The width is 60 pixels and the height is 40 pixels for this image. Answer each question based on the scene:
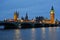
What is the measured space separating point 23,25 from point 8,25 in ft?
95.5

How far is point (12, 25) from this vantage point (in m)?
169

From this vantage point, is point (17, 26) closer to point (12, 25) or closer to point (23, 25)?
point (12, 25)

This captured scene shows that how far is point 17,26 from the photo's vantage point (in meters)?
172

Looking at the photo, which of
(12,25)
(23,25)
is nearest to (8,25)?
(12,25)

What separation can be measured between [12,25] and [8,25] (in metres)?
2.73

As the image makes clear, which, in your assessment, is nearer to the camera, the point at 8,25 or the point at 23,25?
the point at 8,25

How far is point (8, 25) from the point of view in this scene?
169 metres

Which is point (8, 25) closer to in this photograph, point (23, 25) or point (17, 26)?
point (17, 26)

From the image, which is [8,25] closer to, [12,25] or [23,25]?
[12,25]

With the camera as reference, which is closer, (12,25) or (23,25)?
(12,25)

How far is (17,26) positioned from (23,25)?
79.2ft

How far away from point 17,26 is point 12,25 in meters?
4.83

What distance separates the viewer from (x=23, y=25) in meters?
196

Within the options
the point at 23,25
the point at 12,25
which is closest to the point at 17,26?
the point at 12,25
